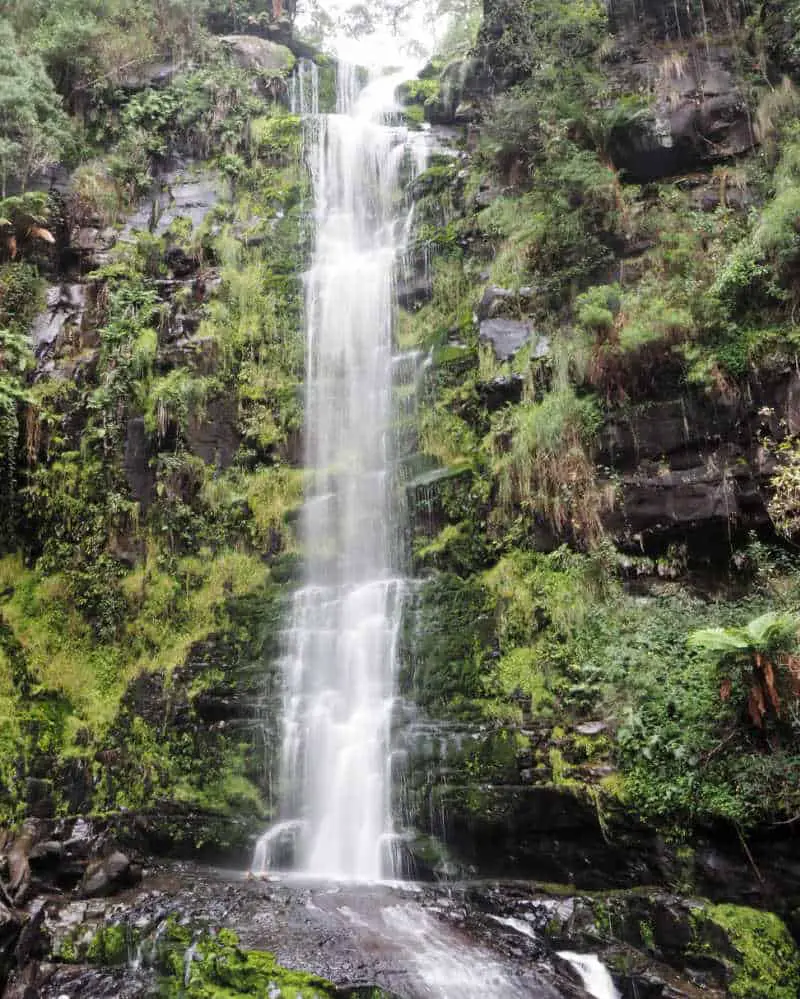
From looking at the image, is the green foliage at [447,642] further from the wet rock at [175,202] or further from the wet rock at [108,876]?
the wet rock at [175,202]

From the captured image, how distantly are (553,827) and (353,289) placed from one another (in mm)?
10759

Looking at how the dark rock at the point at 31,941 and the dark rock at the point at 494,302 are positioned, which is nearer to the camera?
the dark rock at the point at 31,941

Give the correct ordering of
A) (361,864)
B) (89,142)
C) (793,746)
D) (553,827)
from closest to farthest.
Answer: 1. (793,746)
2. (553,827)
3. (361,864)
4. (89,142)

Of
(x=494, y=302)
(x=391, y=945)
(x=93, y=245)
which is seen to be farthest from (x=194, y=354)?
(x=391, y=945)

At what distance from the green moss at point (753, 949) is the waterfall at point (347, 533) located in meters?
3.71

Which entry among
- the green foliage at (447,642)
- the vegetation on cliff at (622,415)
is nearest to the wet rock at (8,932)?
the green foliage at (447,642)

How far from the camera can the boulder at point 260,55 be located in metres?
19.0

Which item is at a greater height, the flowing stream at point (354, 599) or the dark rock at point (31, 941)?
the flowing stream at point (354, 599)

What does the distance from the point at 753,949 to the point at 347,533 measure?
7749mm

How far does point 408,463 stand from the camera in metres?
12.1

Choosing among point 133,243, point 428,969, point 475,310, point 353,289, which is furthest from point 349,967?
point 133,243

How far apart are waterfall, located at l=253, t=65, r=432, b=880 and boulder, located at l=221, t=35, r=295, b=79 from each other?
2144mm

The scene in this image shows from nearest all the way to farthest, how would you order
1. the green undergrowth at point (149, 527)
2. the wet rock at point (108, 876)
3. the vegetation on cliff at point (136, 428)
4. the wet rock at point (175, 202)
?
1. the wet rock at point (108, 876)
2. the green undergrowth at point (149, 527)
3. the vegetation on cliff at point (136, 428)
4. the wet rock at point (175, 202)

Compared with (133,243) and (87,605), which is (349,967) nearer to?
(87,605)
